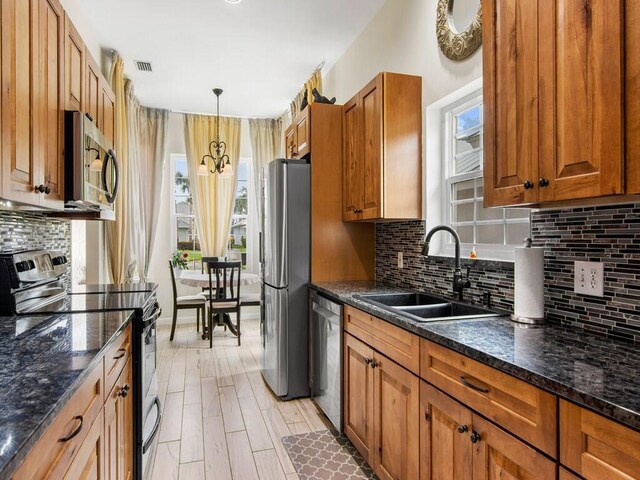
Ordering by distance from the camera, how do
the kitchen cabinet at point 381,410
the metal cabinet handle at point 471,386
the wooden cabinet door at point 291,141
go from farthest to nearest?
the wooden cabinet door at point 291,141
the kitchen cabinet at point 381,410
the metal cabinet handle at point 471,386

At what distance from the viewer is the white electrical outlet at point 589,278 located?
1.44 m

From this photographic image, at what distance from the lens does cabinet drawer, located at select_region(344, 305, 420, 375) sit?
1.67 m

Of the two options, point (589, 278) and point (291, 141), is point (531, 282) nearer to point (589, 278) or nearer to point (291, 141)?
point (589, 278)

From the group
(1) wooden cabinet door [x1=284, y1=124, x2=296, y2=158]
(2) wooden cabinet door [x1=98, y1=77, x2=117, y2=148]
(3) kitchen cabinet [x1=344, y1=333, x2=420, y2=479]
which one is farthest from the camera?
(1) wooden cabinet door [x1=284, y1=124, x2=296, y2=158]

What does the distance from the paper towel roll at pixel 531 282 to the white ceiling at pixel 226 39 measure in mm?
2408

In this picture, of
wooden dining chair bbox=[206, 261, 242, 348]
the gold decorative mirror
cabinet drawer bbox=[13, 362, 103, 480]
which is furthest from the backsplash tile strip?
the gold decorative mirror

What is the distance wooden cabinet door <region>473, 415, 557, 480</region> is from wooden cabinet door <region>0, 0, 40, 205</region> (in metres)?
1.74

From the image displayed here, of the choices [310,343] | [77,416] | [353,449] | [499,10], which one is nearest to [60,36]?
[77,416]

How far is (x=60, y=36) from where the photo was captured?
1898mm

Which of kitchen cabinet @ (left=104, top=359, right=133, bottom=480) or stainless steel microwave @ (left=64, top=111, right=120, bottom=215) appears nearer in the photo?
kitchen cabinet @ (left=104, top=359, right=133, bottom=480)

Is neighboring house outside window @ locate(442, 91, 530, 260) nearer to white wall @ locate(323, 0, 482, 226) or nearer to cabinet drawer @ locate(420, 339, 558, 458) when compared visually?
white wall @ locate(323, 0, 482, 226)

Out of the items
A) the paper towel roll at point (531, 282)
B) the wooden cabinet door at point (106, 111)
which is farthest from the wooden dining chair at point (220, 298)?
the paper towel roll at point (531, 282)

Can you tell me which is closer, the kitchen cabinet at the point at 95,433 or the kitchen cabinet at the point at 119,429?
the kitchen cabinet at the point at 95,433

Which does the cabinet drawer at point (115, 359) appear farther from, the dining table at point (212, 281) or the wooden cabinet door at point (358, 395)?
the dining table at point (212, 281)
